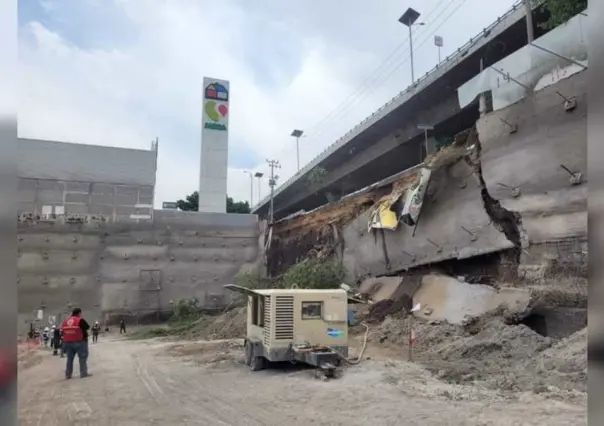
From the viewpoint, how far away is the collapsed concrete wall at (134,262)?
32.3 meters

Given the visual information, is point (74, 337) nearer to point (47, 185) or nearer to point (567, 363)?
point (567, 363)

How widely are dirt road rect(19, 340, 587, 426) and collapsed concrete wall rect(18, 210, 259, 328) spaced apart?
19821 millimetres

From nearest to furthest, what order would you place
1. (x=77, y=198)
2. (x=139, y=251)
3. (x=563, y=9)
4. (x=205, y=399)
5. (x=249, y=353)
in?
(x=205, y=399)
(x=249, y=353)
(x=563, y=9)
(x=139, y=251)
(x=77, y=198)

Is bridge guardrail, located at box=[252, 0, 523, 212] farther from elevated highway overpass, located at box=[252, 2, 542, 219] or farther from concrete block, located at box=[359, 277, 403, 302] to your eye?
concrete block, located at box=[359, 277, 403, 302]

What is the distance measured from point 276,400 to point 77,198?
36.4 m

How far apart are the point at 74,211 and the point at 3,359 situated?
4220 cm

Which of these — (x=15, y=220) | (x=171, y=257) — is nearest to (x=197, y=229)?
(x=171, y=257)

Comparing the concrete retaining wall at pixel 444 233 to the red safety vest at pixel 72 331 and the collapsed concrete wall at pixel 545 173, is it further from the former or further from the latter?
the red safety vest at pixel 72 331

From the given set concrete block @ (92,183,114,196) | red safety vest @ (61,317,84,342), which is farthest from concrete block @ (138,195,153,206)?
red safety vest @ (61,317,84,342)

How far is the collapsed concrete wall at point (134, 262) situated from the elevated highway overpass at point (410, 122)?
1272 centimetres

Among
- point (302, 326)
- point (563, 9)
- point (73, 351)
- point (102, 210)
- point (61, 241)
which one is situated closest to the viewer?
point (302, 326)

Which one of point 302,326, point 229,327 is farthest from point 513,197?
point 229,327

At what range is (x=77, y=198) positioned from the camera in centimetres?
4084

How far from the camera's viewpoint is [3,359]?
1.84m
